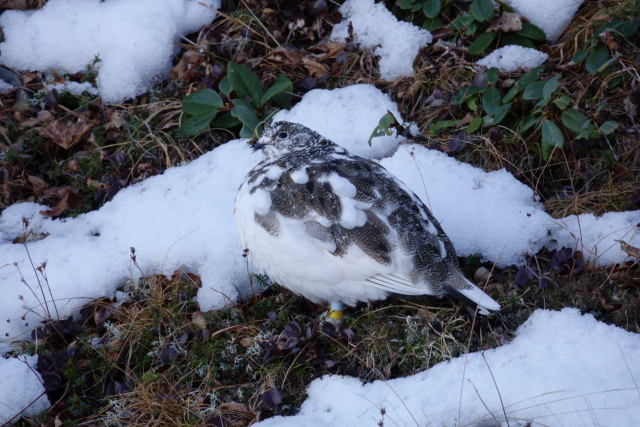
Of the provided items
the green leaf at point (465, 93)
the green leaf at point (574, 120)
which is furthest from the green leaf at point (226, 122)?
the green leaf at point (574, 120)

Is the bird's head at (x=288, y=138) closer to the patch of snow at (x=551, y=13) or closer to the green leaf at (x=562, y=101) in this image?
the green leaf at (x=562, y=101)

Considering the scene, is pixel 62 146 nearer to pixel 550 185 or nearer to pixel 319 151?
pixel 319 151

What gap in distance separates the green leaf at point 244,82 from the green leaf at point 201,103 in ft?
0.43

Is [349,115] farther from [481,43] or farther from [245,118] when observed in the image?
[481,43]

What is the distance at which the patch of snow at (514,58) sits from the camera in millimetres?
3932

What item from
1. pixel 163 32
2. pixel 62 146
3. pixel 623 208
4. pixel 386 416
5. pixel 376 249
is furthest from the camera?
pixel 163 32

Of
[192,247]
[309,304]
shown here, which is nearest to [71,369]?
[192,247]

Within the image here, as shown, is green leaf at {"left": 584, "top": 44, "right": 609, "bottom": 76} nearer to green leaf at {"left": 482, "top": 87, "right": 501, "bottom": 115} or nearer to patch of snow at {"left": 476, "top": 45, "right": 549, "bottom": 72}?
patch of snow at {"left": 476, "top": 45, "right": 549, "bottom": 72}

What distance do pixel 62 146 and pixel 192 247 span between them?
1.38 metres

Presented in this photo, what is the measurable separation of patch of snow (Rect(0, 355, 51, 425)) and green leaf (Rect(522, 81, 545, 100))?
2.90 meters

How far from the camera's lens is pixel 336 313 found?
300 cm

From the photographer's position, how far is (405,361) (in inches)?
110

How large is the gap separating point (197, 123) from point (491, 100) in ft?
5.99

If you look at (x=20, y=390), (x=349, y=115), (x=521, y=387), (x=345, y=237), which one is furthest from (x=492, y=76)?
(x=20, y=390)
